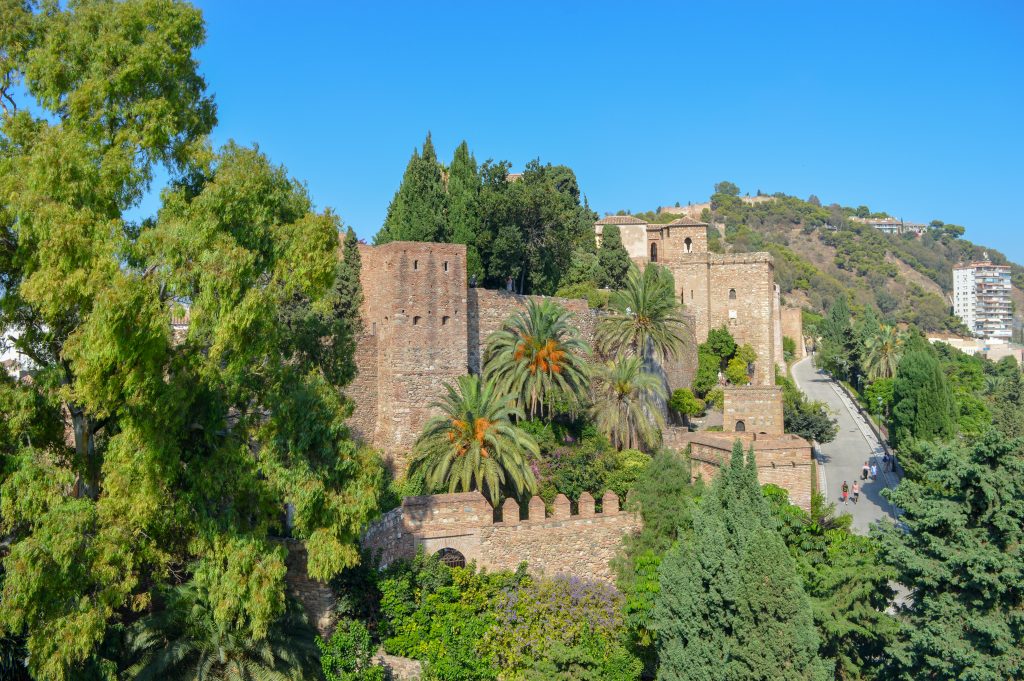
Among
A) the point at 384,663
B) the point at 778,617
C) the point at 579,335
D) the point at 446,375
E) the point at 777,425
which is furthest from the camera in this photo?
the point at 579,335

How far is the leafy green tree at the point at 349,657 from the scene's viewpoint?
13734 millimetres

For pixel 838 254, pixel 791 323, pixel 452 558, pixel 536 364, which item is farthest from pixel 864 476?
pixel 838 254

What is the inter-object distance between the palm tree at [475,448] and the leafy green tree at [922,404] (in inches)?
704

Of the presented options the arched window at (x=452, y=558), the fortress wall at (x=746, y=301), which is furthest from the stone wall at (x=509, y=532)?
the fortress wall at (x=746, y=301)

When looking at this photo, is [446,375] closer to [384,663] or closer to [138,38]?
[384,663]

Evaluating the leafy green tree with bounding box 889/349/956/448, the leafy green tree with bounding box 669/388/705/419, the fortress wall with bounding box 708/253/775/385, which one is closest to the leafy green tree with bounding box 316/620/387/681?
the leafy green tree with bounding box 669/388/705/419

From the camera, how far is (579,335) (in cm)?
2569

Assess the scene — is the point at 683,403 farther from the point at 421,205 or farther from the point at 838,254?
the point at 838,254

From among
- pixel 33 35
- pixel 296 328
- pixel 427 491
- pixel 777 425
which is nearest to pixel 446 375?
pixel 427 491

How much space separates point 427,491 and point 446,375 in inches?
145

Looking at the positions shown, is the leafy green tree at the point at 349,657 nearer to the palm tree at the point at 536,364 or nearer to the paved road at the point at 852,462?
the palm tree at the point at 536,364

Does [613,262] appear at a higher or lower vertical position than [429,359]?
higher

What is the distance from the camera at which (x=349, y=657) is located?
45.5ft

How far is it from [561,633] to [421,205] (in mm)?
14302
